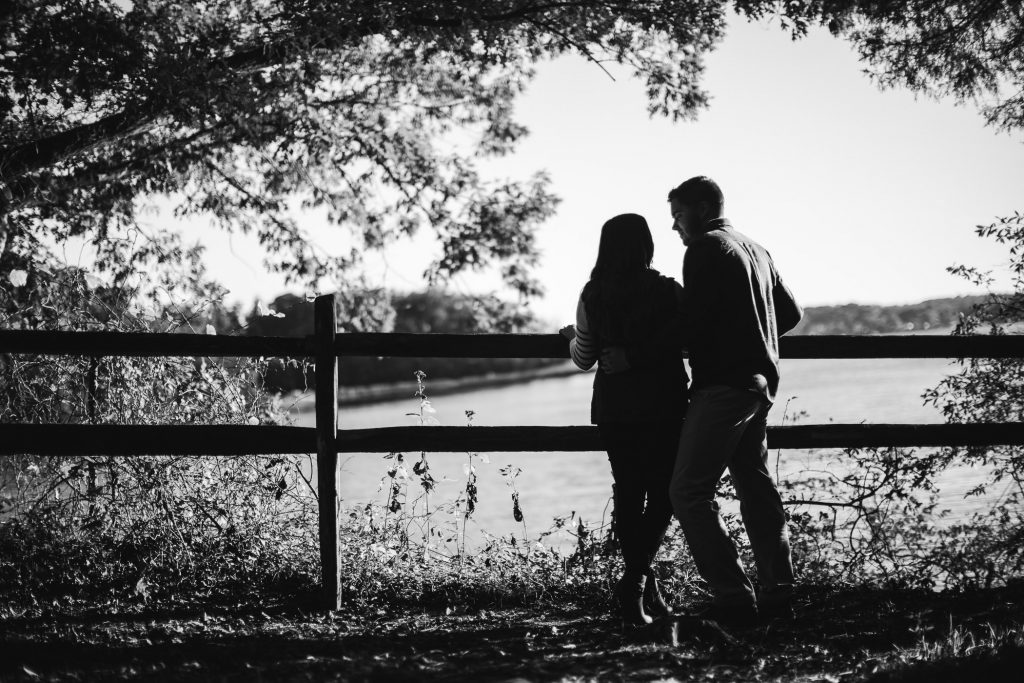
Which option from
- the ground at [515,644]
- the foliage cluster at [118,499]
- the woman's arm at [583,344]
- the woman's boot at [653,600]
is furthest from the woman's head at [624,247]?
the foliage cluster at [118,499]

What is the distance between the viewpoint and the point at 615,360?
12.2 ft

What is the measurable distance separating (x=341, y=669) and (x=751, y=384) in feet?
6.89

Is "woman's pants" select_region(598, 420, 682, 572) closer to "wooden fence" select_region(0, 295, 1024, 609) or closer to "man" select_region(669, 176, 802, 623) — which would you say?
"man" select_region(669, 176, 802, 623)

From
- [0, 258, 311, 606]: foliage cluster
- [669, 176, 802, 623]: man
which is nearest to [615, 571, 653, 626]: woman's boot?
[669, 176, 802, 623]: man

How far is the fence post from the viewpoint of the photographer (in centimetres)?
438

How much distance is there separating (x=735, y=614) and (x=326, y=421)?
2.21 metres

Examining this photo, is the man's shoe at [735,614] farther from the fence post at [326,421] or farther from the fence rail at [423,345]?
the fence post at [326,421]

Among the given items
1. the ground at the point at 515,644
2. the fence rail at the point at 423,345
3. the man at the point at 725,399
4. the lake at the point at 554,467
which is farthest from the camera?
the lake at the point at 554,467

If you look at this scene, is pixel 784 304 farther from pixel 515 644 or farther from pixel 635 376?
pixel 515 644

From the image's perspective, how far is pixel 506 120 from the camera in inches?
404

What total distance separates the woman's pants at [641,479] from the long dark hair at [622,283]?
17.0 inches

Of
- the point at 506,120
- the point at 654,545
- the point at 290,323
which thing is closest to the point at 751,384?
the point at 654,545

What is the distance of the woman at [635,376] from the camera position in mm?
3697

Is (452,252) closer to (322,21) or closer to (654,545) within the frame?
(322,21)
